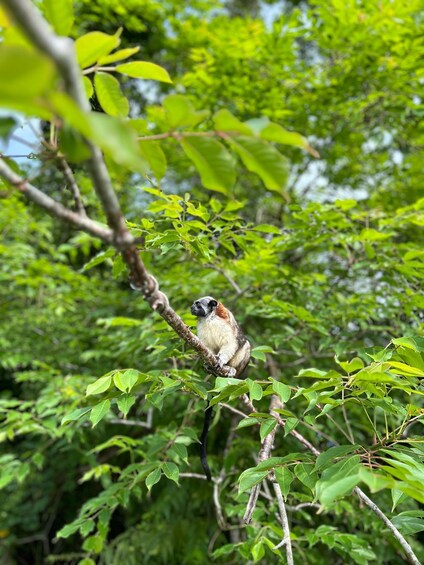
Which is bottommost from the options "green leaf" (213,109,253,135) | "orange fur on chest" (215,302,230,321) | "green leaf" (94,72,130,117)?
"orange fur on chest" (215,302,230,321)

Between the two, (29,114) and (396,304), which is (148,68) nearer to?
(29,114)

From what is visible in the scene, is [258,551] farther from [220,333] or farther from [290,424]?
[220,333]

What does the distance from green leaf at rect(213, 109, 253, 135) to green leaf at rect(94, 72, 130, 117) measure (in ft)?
0.81

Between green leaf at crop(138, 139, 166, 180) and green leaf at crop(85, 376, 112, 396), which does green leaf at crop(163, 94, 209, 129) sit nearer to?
green leaf at crop(138, 139, 166, 180)

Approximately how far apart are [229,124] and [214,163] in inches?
2.7

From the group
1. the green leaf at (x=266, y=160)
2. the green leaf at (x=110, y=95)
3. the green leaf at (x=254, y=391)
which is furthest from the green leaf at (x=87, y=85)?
the green leaf at (x=254, y=391)

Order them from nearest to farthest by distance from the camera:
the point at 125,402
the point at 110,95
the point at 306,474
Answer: the point at 110,95, the point at 306,474, the point at 125,402

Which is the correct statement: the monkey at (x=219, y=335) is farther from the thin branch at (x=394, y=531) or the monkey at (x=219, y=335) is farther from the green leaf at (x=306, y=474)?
the thin branch at (x=394, y=531)

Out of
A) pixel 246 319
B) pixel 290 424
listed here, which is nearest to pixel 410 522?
pixel 290 424

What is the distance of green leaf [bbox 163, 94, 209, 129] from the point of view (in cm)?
79

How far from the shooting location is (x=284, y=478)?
1.39 metres

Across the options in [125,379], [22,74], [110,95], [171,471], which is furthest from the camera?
[171,471]

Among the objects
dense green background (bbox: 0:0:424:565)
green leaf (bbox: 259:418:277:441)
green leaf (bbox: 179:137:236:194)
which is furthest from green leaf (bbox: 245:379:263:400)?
green leaf (bbox: 179:137:236:194)

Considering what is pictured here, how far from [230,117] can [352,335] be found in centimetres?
225
